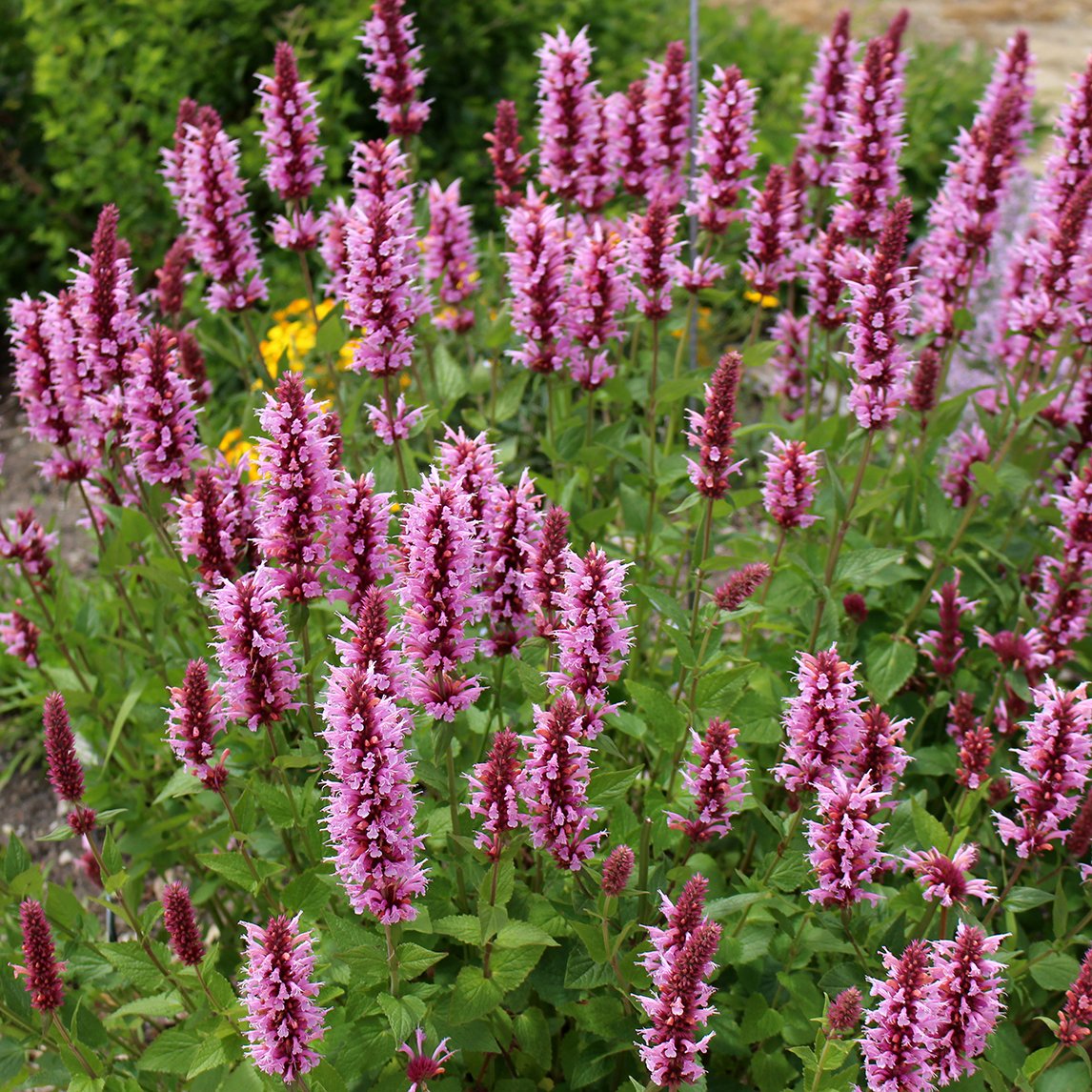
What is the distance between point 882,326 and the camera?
126 inches

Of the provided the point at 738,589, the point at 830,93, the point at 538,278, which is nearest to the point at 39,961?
the point at 738,589

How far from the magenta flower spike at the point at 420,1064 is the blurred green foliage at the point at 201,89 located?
5684 millimetres

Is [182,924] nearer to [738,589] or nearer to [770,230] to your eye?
[738,589]

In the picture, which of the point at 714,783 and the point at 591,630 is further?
the point at 714,783

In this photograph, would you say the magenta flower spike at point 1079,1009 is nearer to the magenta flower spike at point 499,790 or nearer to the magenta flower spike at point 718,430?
the magenta flower spike at point 499,790

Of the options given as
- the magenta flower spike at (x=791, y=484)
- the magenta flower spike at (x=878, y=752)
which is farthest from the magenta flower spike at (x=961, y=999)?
the magenta flower spike at (x=791, y=484)

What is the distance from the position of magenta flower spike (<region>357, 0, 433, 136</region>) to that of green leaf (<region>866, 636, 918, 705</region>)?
2.33 meters

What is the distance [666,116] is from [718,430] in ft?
6.16

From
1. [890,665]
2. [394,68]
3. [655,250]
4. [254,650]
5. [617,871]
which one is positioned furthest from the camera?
[394,68]

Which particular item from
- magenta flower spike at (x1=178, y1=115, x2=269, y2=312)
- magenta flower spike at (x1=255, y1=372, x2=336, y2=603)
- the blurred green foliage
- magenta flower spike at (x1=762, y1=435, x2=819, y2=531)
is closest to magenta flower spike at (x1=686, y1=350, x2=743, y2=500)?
magenta flower spike at (x1=762, y1=435, x2=819, y2=531)

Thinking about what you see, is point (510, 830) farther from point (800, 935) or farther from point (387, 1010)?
point (800, 935)

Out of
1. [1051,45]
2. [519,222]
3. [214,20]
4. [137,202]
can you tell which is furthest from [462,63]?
[1051,45]

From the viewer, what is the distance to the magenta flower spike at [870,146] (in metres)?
3.92

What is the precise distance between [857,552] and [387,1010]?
185cm
